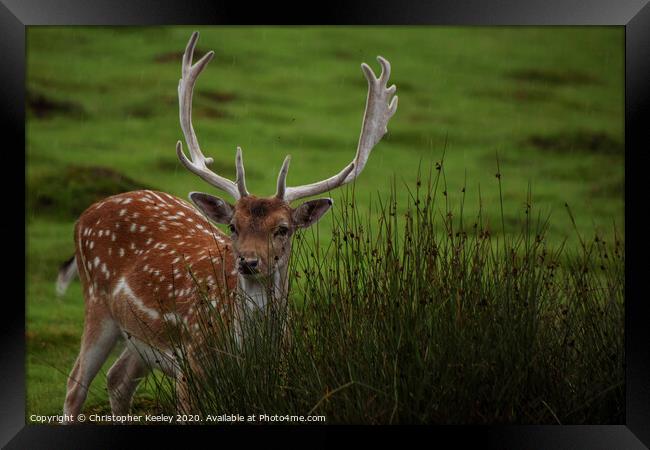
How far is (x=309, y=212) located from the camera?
4.84 m

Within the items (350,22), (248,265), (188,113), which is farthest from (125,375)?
(350,22)

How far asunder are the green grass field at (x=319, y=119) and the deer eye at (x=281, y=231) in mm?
3092

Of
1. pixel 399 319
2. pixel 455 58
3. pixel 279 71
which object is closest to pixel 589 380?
pixel 399 319

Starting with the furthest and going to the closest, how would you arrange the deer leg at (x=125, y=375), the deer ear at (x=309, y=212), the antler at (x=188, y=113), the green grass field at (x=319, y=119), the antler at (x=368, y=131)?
the green grass field at (x=319, y=119) → the deer leg at (x=125, y=375) → the antler at (x=188, y=113) → the antler at (x=368, y=131) → the deer ear at (x=309, y=212)

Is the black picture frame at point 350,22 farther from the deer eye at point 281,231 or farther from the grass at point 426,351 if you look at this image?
the deer eye at point 281,231

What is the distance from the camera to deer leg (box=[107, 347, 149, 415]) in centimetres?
533

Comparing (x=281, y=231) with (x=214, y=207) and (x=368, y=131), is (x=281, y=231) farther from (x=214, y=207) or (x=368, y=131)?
(x=368, y=131)

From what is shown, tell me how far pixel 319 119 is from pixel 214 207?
9.01 m

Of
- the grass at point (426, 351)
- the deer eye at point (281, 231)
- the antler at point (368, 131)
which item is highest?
the antler at point (368, 131)

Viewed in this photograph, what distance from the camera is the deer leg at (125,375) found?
5332 millimetres

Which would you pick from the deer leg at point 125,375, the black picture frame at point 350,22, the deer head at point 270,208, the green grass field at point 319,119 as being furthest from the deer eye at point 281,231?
the green grass field at point 319,119

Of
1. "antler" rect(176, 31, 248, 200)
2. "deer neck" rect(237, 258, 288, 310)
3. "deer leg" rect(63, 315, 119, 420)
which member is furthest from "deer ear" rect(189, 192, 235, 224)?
"deer leg" rect(63, 315, 119, 420)

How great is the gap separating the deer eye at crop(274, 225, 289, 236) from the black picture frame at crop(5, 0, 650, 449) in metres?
0.96

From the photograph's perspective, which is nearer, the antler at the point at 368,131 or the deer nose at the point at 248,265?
the deer nose at the point at 248,265
